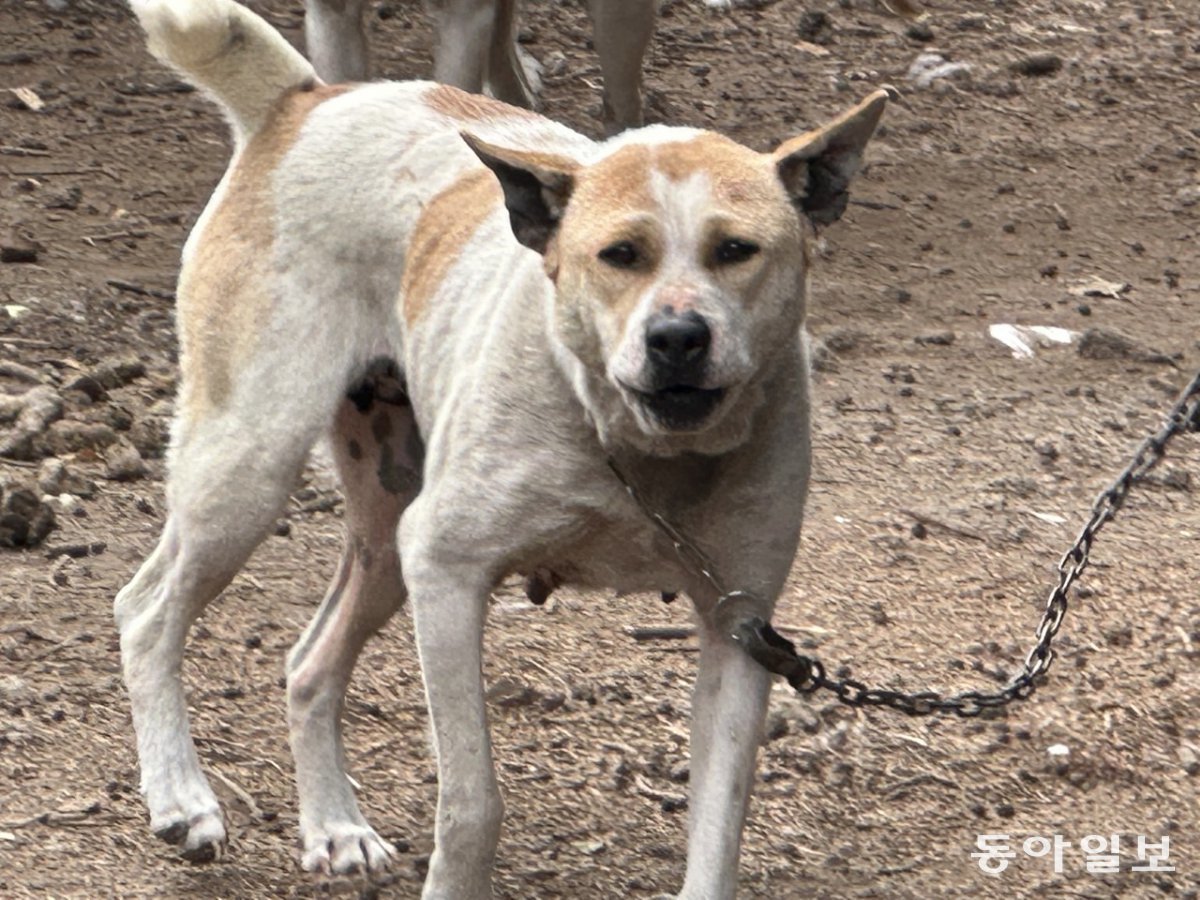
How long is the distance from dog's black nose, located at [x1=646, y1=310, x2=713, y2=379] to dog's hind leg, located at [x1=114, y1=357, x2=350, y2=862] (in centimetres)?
94

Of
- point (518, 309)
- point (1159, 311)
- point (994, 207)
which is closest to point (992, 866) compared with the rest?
point (518, 309)

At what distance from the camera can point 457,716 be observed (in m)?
3.61

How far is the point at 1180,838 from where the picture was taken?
14.0ft

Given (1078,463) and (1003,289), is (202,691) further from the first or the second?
(1003,289)

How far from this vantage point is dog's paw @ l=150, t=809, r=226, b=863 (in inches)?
155

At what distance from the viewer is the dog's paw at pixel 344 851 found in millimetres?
4020

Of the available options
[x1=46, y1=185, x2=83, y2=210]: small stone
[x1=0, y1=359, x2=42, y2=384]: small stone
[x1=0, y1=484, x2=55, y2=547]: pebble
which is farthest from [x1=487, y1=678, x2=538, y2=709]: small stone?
[x1=46, y1=185, x2=83, y2=210]: small stone

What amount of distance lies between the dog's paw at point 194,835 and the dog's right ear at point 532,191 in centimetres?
121

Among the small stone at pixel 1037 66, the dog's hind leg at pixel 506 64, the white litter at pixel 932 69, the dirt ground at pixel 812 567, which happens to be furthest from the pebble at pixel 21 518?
the small stone at pixel 1037 66

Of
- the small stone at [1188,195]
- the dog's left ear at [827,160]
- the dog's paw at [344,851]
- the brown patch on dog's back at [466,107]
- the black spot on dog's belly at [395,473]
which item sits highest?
the dog's left ear at [827,160]

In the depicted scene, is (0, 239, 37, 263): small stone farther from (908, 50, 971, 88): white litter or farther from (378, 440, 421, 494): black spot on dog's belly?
(908, 50, 971, 88): white litter

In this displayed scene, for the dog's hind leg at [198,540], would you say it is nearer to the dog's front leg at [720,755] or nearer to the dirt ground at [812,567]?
the dirt ground at [812,567]

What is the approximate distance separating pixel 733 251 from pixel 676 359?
20 centimetres

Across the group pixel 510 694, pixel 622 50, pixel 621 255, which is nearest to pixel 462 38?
pixel 622 50
